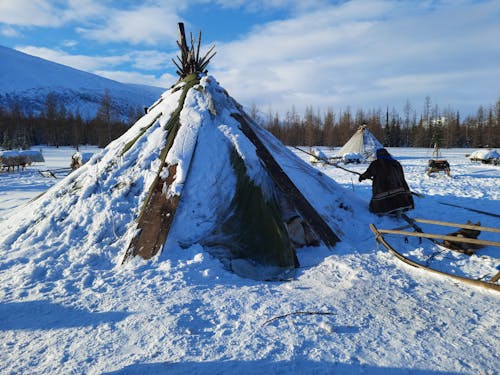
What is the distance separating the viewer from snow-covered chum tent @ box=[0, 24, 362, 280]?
4.56 metres

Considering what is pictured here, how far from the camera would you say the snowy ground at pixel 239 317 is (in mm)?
2648

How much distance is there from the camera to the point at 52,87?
123438 mm

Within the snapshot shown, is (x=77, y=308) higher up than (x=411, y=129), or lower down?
lower down

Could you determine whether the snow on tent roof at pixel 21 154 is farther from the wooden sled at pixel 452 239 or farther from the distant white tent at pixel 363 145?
the wooden sled at pixel 452 239

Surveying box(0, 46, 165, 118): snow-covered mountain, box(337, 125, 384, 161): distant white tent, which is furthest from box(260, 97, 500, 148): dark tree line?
box(0, 46, 165, 118): snow-covered mountain

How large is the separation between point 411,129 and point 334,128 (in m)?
15.0

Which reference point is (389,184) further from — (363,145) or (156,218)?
(363,145)

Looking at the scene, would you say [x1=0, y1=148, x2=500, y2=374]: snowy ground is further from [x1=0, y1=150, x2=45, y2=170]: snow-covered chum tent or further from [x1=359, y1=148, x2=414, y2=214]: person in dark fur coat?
[x1=0, y1=150, x2=45, y2=170]: snow-covered chum tent

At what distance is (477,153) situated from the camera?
2286cm

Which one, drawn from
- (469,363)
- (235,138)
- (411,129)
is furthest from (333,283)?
(411,129)

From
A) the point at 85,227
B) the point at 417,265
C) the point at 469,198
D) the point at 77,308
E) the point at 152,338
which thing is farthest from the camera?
the point at 469,198

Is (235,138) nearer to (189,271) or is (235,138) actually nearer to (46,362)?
(189,271)

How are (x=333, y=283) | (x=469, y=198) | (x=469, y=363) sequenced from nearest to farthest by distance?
(x=469, y=363)
(x=333, y=283)
(x=469, y=198)

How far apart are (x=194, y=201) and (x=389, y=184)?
3583mm
